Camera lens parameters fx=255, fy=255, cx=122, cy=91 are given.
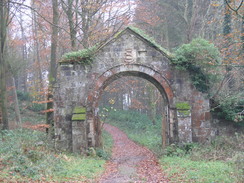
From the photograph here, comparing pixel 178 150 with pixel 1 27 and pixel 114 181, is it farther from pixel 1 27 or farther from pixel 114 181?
pixel 1 27

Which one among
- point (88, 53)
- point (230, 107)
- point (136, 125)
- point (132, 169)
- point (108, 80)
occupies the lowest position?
point (132, 169)

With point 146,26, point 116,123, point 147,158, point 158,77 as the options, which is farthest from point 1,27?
point 116,123

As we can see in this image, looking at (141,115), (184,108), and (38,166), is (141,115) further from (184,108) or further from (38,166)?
(38,166)

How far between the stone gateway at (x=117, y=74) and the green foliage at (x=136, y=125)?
4.19 metres

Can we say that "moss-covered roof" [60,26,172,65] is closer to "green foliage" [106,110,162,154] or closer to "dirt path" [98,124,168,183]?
"dirt path" [98,124,168,183]

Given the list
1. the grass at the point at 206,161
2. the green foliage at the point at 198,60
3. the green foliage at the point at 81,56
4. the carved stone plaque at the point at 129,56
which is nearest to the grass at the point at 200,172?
the grass at the point at 206,161

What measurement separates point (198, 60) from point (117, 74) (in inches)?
143

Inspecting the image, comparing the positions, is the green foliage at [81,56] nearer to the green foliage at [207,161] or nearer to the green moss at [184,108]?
the green moss at [184,108]

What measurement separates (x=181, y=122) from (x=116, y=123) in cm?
1542

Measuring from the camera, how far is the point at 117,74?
11.6 metres

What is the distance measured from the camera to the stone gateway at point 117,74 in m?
11.3

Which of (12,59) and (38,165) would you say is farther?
(12,59)

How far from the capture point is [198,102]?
11.5 m

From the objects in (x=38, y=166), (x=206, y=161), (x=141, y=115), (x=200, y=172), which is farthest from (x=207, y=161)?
(x=141, y=115)
